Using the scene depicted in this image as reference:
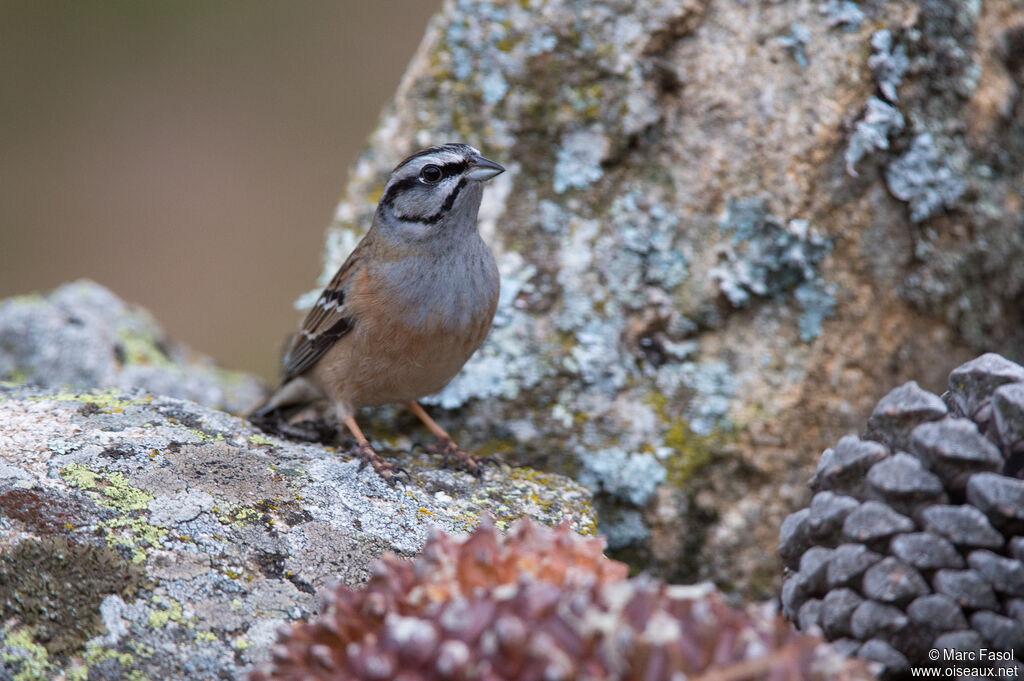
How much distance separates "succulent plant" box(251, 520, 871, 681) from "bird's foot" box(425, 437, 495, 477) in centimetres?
155

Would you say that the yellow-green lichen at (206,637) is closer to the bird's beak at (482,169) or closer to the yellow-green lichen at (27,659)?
the yellow-green lichen at (27,659)

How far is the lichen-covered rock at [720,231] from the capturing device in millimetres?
3504

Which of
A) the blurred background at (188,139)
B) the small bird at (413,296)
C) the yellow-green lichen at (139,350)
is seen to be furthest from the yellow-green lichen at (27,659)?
the blurred background at (188,139)

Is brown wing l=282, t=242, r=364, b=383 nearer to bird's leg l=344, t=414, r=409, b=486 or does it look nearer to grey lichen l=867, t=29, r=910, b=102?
bird's leg l=344, t=414, r=409, b=486

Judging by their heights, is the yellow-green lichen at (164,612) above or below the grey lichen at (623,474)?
below

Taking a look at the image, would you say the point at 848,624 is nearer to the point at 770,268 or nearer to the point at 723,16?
the point at 770,268

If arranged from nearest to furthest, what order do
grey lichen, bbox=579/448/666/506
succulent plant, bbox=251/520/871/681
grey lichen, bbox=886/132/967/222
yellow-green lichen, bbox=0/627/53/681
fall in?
succulent plant, bbox=251/520/871/681
yellow-green lichen, bbox=0/627/53/681
grey lichen, bbox=579/448/666/506
grey lichen, bbox=886/132/967/222

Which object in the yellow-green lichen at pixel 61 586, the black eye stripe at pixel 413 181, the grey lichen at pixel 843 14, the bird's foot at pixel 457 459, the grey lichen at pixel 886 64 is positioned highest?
the grey lichen at pixel 843 14

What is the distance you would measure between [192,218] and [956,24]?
7206 mm

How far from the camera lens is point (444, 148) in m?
3.70

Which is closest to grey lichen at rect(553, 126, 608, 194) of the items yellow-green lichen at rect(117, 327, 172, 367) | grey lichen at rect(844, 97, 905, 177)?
grey lichen at rect(844, 97, 905, 177)

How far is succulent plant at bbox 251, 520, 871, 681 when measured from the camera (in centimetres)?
146

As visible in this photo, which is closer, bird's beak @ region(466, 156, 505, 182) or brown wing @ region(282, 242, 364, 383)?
bird's beak @ region(466, 156, 505, 182)

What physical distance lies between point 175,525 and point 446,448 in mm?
1312
